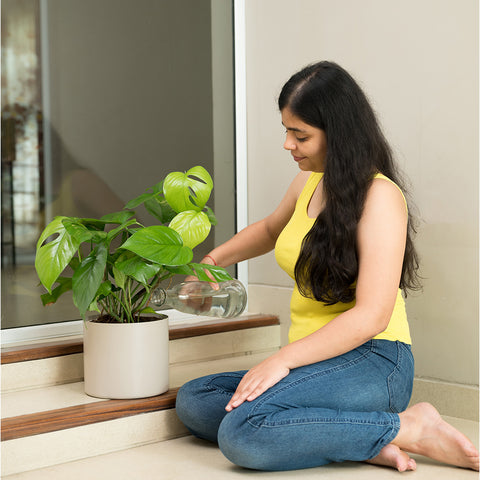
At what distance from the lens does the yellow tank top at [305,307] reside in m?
1.60

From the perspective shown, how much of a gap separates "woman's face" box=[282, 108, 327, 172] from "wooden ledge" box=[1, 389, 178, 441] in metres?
0.70

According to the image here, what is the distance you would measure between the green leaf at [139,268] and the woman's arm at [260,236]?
1.05 feet

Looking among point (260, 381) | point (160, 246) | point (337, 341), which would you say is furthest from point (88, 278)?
point (337, 341)

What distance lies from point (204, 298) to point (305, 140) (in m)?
A: 0.64

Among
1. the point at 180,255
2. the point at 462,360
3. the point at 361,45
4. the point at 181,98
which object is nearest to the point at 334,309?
the point at 180,255

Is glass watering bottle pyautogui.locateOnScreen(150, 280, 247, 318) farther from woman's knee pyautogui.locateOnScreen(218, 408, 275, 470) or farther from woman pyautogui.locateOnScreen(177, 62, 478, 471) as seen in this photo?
woman's knee pyautogui.locateOnScreen(218, 408, 275, 470)

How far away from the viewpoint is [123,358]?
1667 mm

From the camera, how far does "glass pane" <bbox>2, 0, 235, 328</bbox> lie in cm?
200

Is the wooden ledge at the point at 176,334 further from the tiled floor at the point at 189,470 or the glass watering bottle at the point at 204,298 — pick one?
the tiled floor at the point at 189,470

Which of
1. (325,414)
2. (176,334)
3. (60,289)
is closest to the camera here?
(325,414)

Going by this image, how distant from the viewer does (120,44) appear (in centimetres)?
222

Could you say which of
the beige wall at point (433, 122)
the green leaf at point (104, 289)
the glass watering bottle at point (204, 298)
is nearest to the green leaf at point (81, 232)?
the green leaf at point (104, 289)

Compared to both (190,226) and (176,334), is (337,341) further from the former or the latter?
(176,334)

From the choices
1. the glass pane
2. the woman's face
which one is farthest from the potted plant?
the glass pane
